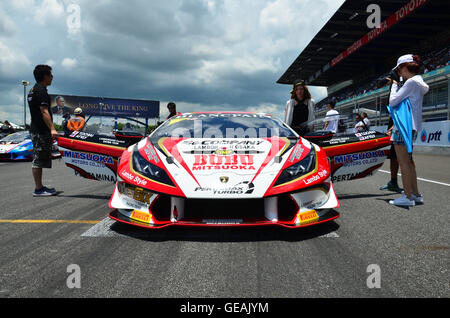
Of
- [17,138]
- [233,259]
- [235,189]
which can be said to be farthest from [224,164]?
[17,138]

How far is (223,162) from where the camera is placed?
99.1 inches

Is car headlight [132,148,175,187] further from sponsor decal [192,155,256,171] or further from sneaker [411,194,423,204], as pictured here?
sneaker [411,194,423,204]

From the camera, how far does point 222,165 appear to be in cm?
247

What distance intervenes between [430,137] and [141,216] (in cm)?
1423

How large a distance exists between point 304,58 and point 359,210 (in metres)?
36.6

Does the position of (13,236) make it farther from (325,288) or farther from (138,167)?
(325,288)

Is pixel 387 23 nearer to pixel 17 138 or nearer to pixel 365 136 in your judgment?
pixel 365 136

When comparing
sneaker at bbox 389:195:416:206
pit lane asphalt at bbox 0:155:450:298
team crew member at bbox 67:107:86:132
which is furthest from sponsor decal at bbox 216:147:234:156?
team crew member at bbox 67:107:86:132

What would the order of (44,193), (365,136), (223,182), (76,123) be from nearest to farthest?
(223,182) < (365,136) < (44,193) < (76,123)

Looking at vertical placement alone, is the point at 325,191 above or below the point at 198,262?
above

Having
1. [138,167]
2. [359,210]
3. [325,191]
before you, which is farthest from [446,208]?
[138,167]

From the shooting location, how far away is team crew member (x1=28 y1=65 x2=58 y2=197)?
13.8 ft

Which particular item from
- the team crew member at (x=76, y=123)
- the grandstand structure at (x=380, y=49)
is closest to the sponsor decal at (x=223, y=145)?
the team crew member at (x=76, y=123)
